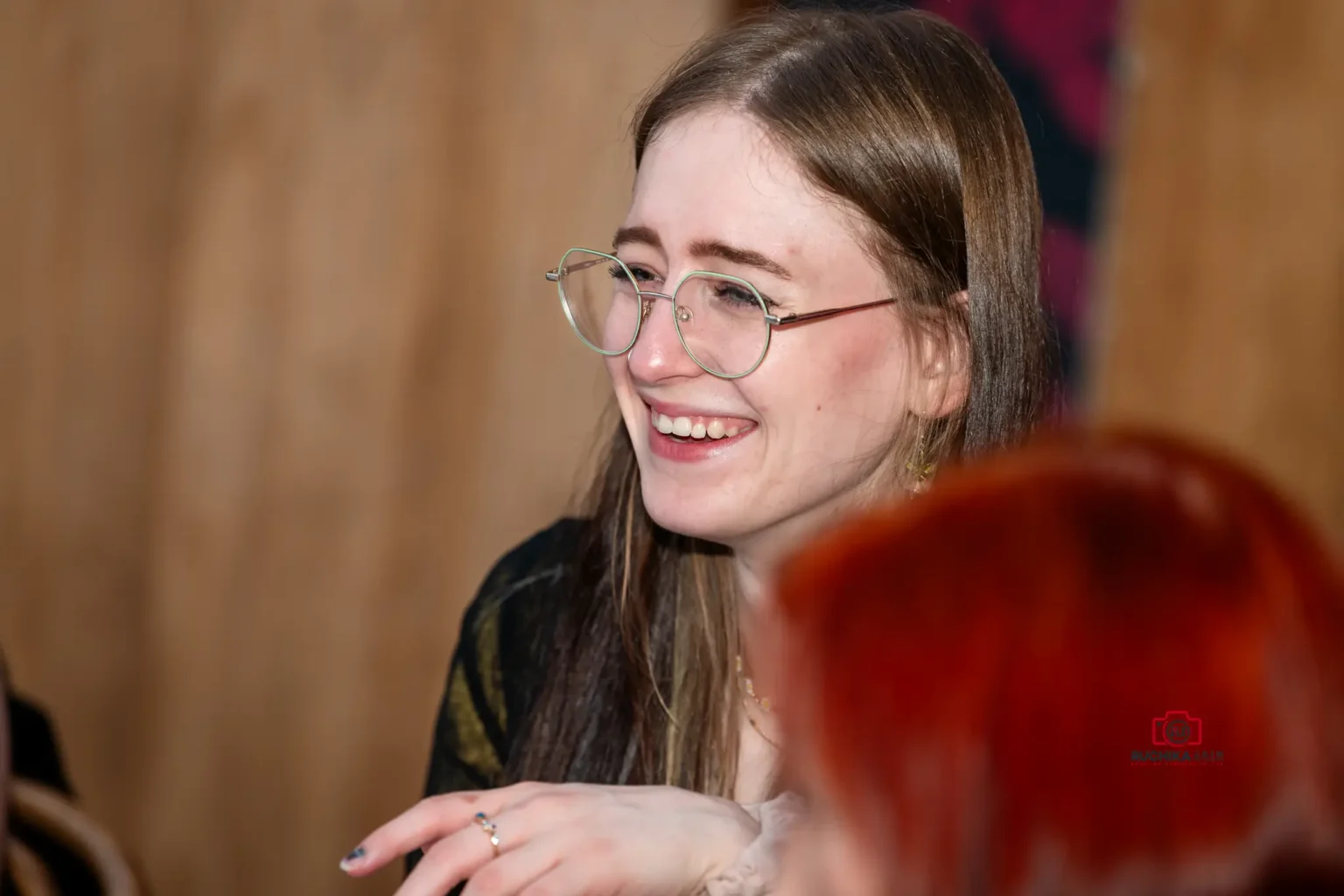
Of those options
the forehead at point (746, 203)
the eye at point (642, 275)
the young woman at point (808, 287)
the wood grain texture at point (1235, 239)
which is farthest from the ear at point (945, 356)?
the wood grain texture at point (1235, 239)

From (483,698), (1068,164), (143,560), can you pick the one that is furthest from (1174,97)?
(143,560)

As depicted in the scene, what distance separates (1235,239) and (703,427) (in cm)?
196

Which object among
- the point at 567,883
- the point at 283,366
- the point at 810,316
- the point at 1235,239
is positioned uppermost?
the point at 1235,239

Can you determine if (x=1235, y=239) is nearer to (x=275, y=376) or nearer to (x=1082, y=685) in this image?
(x=275, y=376)

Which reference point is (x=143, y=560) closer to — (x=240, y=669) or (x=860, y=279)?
(x=240, y=669)

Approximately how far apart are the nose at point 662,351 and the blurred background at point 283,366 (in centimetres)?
112

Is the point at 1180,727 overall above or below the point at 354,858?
above

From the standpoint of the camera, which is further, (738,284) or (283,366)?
(283,366)

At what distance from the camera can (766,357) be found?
1.17 m

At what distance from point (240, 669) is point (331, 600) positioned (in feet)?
0.72

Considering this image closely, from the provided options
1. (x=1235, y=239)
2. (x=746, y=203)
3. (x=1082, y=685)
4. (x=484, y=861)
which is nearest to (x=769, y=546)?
(x=746, y=203)

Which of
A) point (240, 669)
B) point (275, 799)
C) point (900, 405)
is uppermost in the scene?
point (900, 405)

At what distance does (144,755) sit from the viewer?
102 inches

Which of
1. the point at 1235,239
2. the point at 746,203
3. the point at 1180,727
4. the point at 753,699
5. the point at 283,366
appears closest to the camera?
the point at 1180,727
